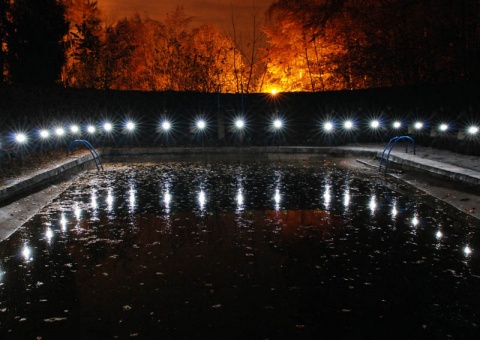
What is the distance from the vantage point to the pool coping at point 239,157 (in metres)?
11.9

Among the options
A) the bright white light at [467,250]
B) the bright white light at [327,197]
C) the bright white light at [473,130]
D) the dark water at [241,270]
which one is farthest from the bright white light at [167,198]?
the bright white light at [473,130]

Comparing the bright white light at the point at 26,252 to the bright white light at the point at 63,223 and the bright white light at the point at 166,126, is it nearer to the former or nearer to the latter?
the bright white light at the point at 63,223

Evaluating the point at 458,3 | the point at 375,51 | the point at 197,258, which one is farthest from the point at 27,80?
the point at 197,258

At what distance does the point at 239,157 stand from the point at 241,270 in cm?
1495

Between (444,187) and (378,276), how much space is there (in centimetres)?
686

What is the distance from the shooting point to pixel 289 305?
4758 millimetres

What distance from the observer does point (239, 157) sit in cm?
2067

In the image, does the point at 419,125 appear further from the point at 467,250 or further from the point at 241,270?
the point at 241,270

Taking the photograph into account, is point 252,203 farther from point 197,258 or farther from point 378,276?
point 378,276

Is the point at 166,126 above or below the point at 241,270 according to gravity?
above

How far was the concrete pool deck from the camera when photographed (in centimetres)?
976

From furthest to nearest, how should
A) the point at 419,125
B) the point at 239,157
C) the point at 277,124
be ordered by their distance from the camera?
the point at 277,124, the point at 419,125, the point at 239,157

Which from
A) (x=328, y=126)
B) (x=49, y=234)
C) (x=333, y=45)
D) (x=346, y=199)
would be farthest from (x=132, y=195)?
(x=333, y=45)

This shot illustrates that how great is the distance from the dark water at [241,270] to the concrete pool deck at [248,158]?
1.95ft
